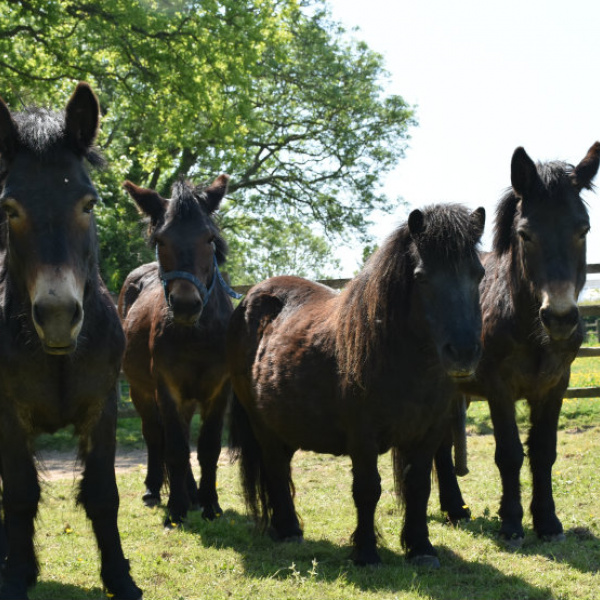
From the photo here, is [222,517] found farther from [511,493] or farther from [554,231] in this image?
[554,231]

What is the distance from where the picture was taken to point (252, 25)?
15.9 m

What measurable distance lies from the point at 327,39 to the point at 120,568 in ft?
72.4

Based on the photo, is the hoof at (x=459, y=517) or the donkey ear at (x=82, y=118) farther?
the hoof at (x=459, y=517)

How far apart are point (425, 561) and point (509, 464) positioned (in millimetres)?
1002

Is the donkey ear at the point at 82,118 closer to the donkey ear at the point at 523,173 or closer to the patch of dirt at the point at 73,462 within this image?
the donkey ear at the point at 523,173

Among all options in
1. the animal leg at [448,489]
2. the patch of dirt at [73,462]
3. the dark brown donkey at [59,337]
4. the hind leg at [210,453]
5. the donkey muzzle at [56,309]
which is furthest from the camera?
the patch of dirt at [73,462]

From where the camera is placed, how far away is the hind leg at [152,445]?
719cm

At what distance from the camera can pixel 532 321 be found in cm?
524

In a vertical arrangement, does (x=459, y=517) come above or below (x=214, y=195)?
below

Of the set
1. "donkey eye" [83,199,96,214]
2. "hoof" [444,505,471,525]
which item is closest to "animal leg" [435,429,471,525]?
"hoof" [444,505,471,525]

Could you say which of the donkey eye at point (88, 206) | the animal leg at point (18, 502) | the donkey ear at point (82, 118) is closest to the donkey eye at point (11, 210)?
the donkey eye at point (88, 206)

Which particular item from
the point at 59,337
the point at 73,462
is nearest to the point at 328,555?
the point at 59,337

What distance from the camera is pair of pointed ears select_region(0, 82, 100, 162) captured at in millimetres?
3629

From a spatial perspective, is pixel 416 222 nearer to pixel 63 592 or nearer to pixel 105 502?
pixel 105 502
